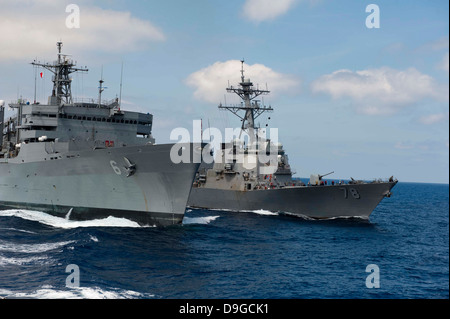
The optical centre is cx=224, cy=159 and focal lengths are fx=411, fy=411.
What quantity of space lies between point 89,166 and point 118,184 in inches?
67.7

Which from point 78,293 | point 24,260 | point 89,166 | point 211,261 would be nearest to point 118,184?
point 89,166

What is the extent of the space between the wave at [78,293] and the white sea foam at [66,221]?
9245 millimetres

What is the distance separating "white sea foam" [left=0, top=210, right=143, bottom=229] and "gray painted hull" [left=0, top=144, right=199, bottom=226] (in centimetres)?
26

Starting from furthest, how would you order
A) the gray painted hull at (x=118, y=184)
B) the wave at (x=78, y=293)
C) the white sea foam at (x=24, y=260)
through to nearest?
the gray painted hull at (x=118, y=184) → the white sea foam at (x=24, y=260) → the wave at (x=78, y=293)

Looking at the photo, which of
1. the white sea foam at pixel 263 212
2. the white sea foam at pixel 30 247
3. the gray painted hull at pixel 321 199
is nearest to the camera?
the white sea foam at pixel 30 247

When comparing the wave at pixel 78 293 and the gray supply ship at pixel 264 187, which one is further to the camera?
the gray supply ship at pixel 264 187

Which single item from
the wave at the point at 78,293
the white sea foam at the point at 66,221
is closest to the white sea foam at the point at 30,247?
the white sea foam at the point at 66,221

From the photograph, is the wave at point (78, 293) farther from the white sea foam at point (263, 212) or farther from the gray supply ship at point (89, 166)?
the white sea foam at point (263, 212)

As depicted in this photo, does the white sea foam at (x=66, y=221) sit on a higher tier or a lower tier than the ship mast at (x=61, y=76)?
lower

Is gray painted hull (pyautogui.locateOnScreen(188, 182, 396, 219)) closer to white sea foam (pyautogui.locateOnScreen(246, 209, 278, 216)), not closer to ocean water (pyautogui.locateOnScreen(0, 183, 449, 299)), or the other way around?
white sea foam (pyautogui.locateOnScreen(246, 209, 278, 216))

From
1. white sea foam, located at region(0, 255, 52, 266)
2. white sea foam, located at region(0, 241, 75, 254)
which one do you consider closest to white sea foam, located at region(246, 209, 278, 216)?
white sea foam, located at region(0, 241, 75, 254)

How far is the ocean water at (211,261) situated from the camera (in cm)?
1195

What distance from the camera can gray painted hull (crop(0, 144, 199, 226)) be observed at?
19.3m

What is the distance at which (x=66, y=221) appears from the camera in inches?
877
